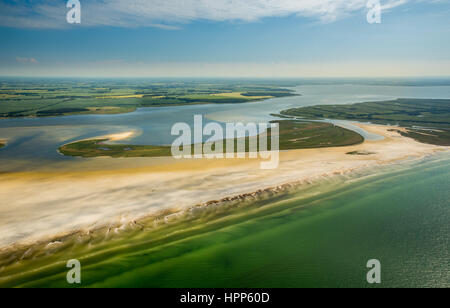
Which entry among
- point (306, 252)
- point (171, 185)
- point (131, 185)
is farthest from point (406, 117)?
point (131, 185)

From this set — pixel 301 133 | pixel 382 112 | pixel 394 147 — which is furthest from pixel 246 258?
pixel 382 112

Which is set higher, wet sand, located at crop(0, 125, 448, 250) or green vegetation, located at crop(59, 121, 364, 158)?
green vegetation, located at crop(59, 121, 364, 158)

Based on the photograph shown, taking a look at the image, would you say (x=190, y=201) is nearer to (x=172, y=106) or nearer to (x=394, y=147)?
(x=394, y=147)

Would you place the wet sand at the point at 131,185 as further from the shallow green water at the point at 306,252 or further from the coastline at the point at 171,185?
the shallow green water at the point at 306,252

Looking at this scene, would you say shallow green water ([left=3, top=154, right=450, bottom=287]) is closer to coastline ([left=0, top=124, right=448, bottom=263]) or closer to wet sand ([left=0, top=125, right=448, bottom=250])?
coastline ([left=0, top=124, right=448, bottom=263])

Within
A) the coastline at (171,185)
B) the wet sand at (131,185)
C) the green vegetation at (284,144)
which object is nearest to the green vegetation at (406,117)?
the coastline at (171,185)

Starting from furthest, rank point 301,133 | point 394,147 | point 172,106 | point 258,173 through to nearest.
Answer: point 172,106, point 301,133, point 394,147, point 258,173

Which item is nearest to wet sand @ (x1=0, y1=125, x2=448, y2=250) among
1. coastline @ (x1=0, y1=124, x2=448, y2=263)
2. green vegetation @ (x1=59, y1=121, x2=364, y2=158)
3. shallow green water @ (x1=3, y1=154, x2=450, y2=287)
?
coastline @ (x1=0, y1=124, x2=448, y2=263)
